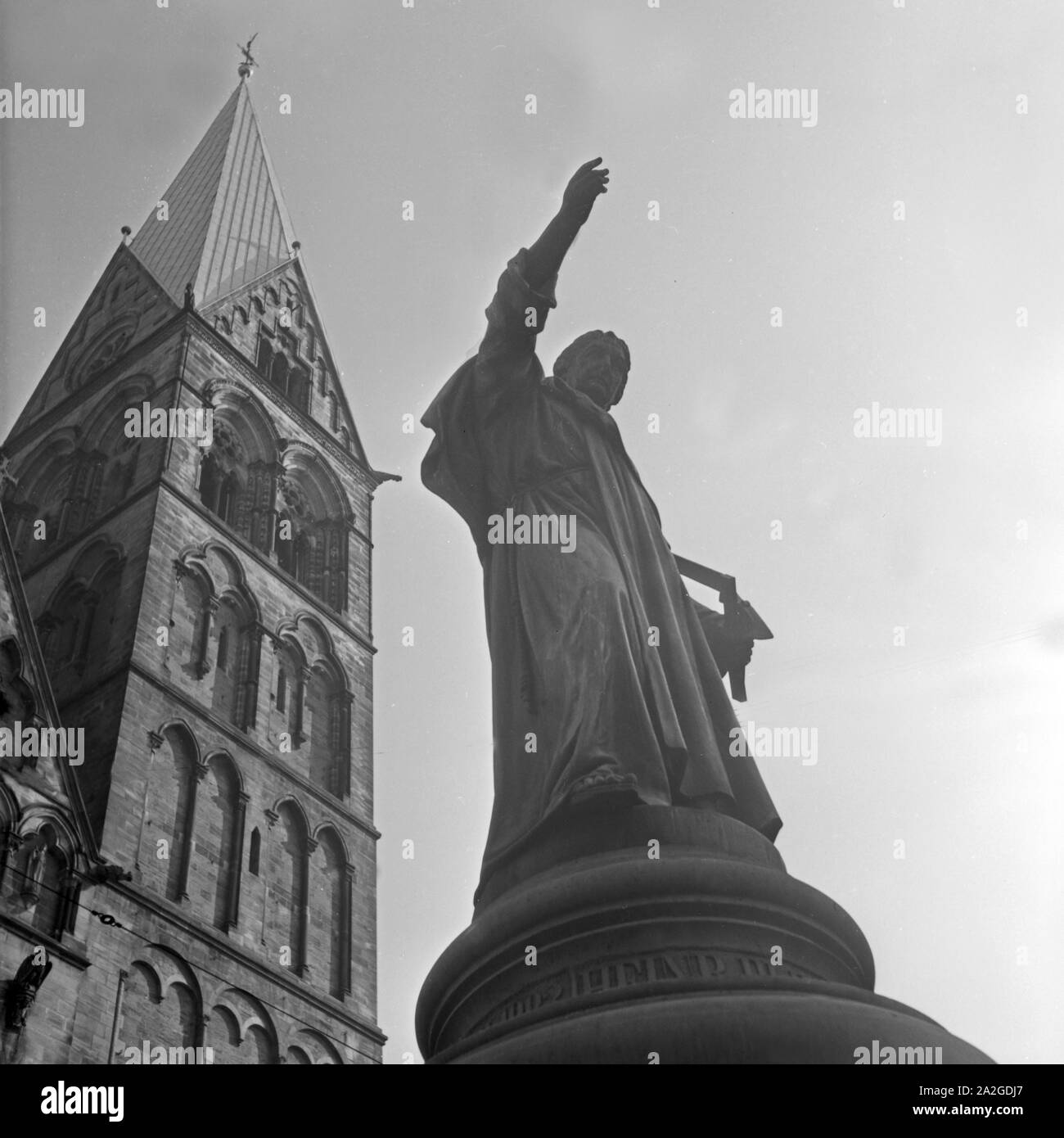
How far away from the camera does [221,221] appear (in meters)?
48.3

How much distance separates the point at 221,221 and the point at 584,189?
4479cm

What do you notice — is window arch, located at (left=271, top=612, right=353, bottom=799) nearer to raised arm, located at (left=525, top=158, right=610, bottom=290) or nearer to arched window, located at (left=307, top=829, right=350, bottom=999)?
arched window, located at (left=307, top=829, right=350, bottom=999)

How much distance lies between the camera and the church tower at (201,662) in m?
25.1

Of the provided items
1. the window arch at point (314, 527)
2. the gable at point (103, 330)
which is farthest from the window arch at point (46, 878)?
the gable at point (103, 330)

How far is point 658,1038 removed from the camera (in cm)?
404

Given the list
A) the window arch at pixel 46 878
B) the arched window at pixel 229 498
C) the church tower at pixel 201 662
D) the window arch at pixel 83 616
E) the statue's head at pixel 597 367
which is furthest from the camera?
the arched window at pixel 229 498

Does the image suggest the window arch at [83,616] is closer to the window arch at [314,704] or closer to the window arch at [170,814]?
the window arch at [170,814]

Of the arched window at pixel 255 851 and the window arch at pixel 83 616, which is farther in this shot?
the window arch at pixel 83 616

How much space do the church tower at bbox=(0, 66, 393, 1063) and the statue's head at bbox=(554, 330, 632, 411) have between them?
1716 cm

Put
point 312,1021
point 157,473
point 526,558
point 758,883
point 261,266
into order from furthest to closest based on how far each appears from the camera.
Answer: point 261,266 → point 157,473 → point 312,1021 → point 526,558 → point 758,883

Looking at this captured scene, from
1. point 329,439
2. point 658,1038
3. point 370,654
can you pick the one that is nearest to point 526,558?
point 658,1038
